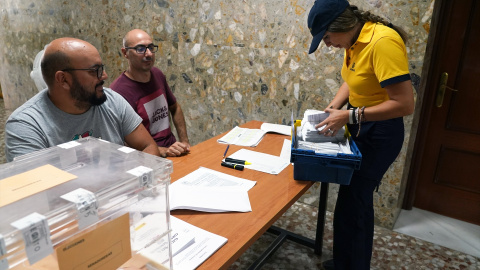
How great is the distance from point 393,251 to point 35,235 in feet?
7.30

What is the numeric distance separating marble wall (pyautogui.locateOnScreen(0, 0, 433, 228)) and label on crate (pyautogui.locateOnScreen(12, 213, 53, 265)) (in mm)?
2176

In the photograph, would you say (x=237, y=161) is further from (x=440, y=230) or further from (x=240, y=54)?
(x=440, y=230)

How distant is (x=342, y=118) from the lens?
145cm

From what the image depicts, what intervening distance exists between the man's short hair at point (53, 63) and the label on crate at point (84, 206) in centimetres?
99

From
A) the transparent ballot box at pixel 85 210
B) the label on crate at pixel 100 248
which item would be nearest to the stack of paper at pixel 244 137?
the transparent ballot box at pixel 85 210

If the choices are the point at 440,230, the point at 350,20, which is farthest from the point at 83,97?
the point at 440,230

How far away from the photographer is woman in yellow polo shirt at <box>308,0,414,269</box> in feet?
4.40

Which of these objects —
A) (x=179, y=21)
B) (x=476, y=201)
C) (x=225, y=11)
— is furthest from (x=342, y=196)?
(x=179, y=21)

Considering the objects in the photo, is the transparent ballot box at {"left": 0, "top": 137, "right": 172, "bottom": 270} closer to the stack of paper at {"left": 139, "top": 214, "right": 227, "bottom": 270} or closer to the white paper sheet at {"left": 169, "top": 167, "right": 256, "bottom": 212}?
the stack of paper at {"left": 139, "top": 214, "right": 227, "bottom": 270}

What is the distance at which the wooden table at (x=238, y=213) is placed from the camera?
96 cm

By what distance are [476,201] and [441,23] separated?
140cm

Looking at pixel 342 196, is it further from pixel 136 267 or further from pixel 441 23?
pixel 441 23

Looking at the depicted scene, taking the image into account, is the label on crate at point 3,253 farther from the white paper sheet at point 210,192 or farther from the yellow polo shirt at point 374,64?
the yellow polo shirt at point 374,64

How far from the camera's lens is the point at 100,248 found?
62cm
